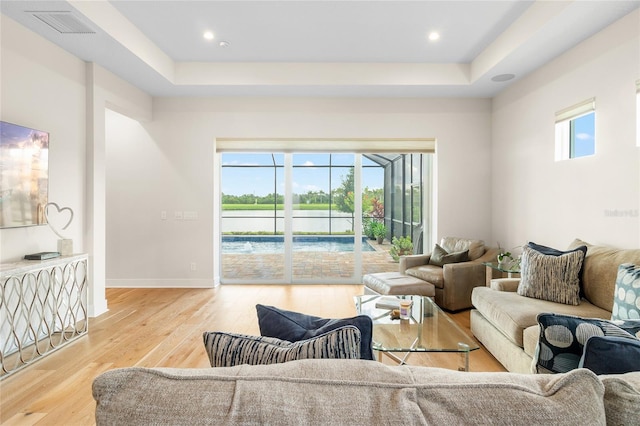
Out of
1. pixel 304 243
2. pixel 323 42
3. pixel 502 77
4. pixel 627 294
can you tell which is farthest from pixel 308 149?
pixel 627 294

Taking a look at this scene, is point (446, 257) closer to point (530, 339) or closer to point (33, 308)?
point (530, 339)

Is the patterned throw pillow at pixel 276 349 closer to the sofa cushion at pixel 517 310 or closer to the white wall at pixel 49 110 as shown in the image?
the sofa cushion at pixel 517 310

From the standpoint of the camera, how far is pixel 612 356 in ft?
2.97

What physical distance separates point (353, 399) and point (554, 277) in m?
2.83

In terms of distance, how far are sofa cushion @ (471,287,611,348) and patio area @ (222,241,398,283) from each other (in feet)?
8.80

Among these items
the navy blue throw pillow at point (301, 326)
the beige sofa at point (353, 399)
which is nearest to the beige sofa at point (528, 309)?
the navy blue throw pillow at point (301, 326)

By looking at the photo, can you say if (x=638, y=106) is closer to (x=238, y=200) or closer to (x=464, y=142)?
(x=464, y=142)

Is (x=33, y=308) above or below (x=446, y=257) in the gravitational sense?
below

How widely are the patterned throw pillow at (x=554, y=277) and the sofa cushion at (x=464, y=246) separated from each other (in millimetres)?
1597

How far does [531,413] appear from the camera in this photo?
661 mm

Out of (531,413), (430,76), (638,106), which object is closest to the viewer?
→ (531,413)

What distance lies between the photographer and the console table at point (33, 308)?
9.23ft

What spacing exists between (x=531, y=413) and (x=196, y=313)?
4.04 m

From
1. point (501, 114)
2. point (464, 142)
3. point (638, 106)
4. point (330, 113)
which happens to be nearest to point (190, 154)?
point (330, 113)
